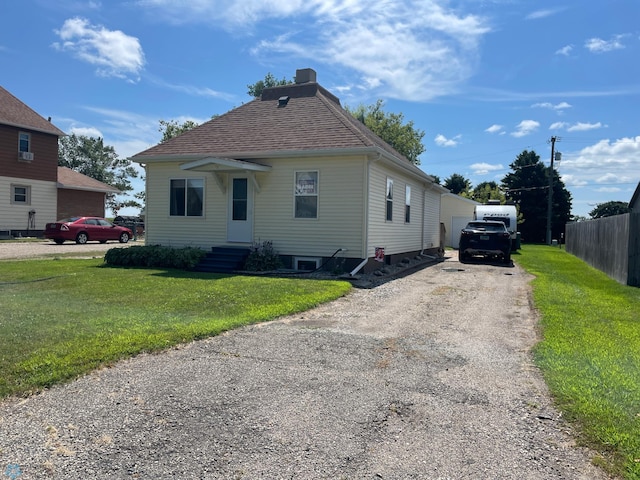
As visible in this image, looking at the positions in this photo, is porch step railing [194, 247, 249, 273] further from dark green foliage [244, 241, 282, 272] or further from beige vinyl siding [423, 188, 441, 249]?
beige vinyl siding [423, 188, 441, 249]

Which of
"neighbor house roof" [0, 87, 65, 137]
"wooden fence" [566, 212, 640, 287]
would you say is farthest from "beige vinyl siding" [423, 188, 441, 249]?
"neighbor house roof" [0, 87, 65, 137]

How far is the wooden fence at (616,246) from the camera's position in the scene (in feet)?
39.3

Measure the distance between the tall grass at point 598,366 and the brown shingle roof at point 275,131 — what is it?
6.36 meters

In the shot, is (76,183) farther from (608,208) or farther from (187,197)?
(608,208)

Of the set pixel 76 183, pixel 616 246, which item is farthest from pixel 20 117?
pixel 616 246

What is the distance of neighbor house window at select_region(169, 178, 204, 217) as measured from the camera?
1492 cm

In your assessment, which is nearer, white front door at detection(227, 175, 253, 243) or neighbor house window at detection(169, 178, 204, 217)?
white front door at detection(227, 175, 253, 243)

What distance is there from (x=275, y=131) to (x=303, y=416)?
1212 cm

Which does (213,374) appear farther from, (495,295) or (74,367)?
(495,295)

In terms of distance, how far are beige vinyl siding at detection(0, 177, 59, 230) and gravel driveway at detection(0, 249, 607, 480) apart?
25730mm

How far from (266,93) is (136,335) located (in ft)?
44.6

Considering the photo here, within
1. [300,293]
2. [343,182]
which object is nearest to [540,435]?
[300,293]

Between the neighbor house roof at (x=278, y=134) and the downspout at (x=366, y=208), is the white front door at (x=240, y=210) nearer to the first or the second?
the neighbor house roof at (x=278, y=134)

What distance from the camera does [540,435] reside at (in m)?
3.44
